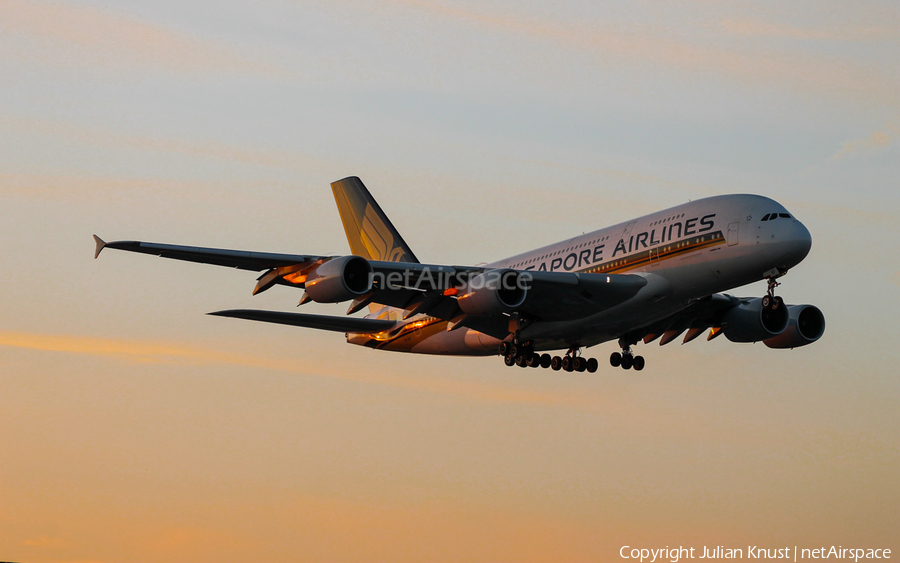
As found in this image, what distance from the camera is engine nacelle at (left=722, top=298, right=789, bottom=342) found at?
47219 mm

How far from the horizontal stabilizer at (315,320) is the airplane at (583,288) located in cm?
6

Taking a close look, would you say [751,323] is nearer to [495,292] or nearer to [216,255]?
[495,292]

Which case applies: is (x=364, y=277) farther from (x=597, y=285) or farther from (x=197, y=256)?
(x=597, y=285)

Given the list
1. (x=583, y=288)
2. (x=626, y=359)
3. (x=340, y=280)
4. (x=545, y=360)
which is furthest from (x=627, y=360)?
(x=340, y=280)

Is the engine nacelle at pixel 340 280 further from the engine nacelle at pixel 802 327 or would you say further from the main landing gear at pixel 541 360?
the engine nacelle at pixel 802 327

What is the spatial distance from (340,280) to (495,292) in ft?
20.3

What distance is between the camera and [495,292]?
4047 cm

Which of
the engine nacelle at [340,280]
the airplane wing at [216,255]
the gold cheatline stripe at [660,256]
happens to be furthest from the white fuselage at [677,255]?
the airplane wing at [216,255]

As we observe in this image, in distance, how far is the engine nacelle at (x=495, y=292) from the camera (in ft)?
133

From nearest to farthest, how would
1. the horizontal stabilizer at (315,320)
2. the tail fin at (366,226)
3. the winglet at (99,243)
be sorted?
the winglet at (99,243) → the horizontal stabilizer at (315,320) → the tail fin at (366,226)

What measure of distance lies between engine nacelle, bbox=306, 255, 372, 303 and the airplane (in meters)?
0.05

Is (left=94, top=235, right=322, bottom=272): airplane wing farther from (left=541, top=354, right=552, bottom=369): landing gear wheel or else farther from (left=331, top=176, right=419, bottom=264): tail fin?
(left=331, top=176, right=419, bottom=264): tail fin

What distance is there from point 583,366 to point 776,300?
10.6m

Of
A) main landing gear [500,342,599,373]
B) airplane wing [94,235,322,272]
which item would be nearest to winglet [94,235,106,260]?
airplane wing [94,235,322,272]
